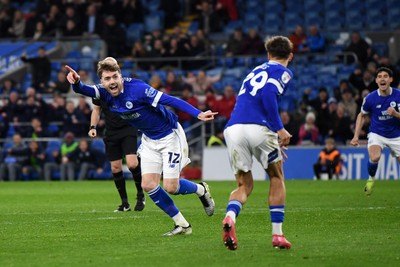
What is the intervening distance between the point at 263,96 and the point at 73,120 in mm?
20002

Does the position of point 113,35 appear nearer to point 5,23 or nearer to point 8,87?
point 8,87

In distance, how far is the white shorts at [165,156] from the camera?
12.4 meters

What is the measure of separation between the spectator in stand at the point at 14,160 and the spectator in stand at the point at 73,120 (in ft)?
4.73

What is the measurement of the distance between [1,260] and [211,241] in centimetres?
253

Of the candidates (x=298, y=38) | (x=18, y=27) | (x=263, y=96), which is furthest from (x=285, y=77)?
(x=18, y=27)

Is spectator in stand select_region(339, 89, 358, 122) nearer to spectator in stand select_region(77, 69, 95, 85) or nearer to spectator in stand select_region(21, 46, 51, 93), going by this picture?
spectator in stand select_region(77, 69, 95, 85)

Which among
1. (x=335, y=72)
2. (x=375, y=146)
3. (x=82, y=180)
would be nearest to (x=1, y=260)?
(x=375, y=146)

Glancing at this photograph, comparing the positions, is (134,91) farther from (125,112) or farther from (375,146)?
(375,146)

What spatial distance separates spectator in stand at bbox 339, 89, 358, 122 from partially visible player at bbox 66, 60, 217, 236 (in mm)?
15639

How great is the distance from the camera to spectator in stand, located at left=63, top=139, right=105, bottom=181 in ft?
94.3

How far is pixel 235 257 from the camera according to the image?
386 inches

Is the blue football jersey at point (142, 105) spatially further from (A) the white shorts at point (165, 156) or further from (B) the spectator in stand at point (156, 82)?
(B) the spectator in stand at point (156, 82)

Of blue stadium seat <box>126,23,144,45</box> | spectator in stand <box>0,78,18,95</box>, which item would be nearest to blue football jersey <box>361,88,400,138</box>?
spectator in stand <box>0,78,18,95</box>

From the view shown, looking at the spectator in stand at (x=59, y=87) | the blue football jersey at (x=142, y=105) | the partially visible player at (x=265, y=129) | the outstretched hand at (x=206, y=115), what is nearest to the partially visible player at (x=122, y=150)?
the blue football jersey at (x=142, y=105)
